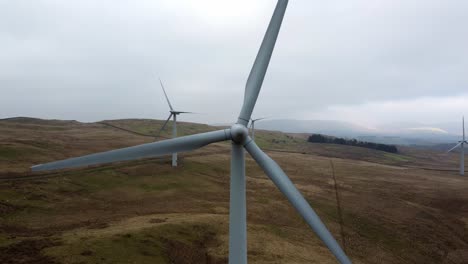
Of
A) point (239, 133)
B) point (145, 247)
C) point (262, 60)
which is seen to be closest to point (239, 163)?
point (239, 133)

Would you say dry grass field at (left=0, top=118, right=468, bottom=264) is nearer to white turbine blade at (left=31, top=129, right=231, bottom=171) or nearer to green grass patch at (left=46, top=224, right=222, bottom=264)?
green grass patch at (left=46, top=224, right=222, bottom=264)

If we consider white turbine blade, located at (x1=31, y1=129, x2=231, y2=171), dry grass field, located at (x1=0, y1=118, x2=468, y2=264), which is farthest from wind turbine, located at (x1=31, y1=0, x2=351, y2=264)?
dry grass field, located at (x1=0, y1=118, x2=468, y2=264)

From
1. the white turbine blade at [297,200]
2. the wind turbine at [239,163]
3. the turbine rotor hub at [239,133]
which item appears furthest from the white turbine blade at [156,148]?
the white turbine blade at [297,200]

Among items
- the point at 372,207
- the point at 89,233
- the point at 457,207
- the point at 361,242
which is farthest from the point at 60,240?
the point at 457,207

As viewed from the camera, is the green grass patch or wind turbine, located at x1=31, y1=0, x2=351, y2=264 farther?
the green grass patch

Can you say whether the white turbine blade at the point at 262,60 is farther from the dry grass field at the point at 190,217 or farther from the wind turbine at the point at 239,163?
the dry grass field at the point at 190,217

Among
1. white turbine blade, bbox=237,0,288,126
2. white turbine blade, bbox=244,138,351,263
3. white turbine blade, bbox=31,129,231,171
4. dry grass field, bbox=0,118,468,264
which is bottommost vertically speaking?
dry grass field, bbox=0,118,468,264

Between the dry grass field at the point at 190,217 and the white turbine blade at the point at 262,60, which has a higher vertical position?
the white turbine blade at the point at 262,60
